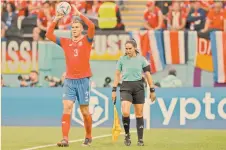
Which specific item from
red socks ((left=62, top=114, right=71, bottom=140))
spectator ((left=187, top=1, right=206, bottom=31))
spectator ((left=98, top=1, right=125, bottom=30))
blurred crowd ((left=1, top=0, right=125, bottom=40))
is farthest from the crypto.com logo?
red socks ((left=62, top=114, right=71, bottom=140))

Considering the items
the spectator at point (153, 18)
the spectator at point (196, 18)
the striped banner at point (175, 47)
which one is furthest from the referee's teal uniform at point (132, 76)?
the spectator at point (153, 18)

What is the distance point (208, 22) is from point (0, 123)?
6762 millimetres

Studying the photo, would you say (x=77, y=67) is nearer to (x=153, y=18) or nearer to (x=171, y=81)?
(x=171, y=81)

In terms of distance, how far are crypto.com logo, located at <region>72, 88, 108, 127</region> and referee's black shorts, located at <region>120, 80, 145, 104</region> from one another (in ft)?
20.3

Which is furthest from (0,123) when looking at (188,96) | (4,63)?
(188,96)

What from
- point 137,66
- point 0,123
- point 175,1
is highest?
point 175,1

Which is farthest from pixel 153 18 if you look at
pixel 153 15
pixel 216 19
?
pixel 216 19

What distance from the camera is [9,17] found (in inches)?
1064

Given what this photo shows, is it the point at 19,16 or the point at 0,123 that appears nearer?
the point at 0,123

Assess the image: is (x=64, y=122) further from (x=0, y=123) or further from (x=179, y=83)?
(x=179, y=83)

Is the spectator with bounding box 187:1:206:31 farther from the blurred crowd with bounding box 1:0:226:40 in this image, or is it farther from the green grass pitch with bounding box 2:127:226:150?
the green grass pitch with bounding box 2:127:226:150

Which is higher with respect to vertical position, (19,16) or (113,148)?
(19,16)

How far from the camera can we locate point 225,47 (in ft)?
75.9

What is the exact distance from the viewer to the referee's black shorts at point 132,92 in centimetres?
1570
